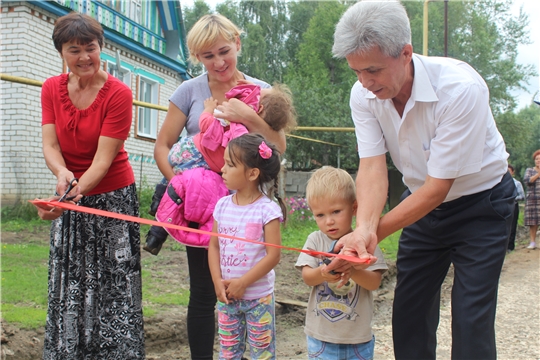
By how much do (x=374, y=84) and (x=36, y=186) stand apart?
28.5 ft

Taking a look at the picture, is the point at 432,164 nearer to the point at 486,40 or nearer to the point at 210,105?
the point at 210,105

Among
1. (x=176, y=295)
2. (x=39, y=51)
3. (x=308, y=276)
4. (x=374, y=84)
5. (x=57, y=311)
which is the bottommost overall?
(x=176, y=295)

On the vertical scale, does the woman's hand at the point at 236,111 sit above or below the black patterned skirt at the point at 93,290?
above

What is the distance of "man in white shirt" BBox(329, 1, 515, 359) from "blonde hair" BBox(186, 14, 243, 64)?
751 mm

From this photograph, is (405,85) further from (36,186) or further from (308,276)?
(36,186)

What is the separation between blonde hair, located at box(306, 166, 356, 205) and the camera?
2.47 metres

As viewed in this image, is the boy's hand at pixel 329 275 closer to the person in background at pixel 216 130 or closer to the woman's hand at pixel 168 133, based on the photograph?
the person in background at pixel 216 130

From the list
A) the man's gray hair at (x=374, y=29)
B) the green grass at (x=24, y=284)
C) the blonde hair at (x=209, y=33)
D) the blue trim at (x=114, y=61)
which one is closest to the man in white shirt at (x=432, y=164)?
the man's gray hair at (x=374, y=29)

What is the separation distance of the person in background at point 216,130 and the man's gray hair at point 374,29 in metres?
0.78

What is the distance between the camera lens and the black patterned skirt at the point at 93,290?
9.01 feet

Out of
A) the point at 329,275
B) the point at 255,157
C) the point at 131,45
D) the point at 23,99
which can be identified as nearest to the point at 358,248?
the point at 329,275

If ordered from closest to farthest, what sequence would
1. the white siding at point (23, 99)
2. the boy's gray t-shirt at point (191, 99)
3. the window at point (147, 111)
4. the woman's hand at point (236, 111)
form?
the woman's hand at point (236, 111) < the boy's gray t-shirt at point (191, 99) < the white siding at point (23, 99) < the window at point (147, 111)

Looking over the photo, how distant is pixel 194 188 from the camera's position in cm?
269

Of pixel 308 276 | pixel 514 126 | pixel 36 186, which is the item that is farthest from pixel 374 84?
pixel 514 126
